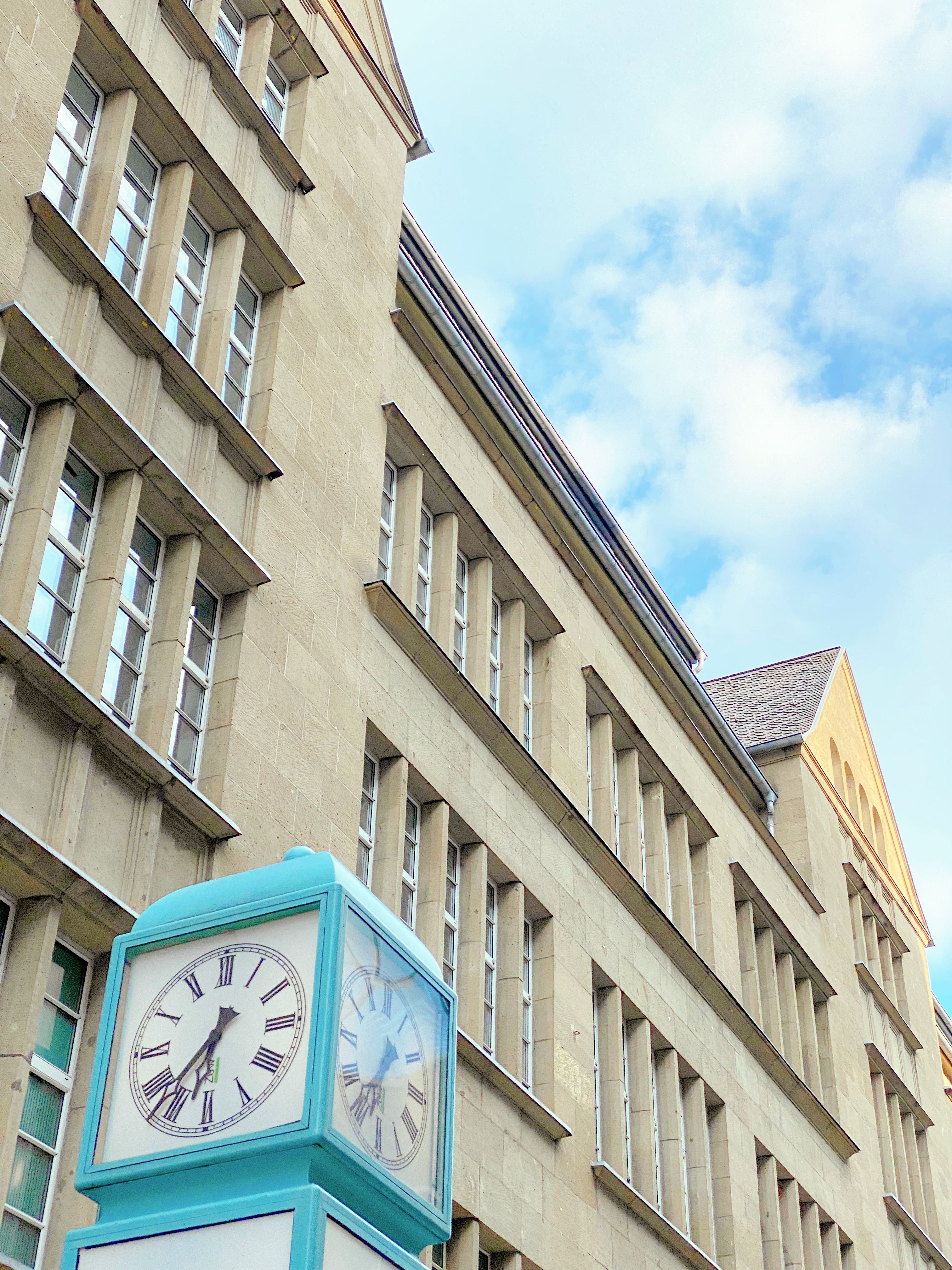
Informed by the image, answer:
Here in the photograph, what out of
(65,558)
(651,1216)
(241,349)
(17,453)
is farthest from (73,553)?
(651,1216)

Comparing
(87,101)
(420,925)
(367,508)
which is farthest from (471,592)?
(87,101)

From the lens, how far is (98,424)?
40.9ft

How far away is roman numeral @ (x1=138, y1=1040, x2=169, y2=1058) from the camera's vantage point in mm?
5047

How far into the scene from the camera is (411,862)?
1673cm

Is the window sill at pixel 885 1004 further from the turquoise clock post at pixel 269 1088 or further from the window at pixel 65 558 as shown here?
the turquoise clock post at pixel 269 1088

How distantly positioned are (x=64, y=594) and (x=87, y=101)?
4742 millimetres

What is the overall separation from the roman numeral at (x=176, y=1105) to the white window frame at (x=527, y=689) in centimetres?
1476

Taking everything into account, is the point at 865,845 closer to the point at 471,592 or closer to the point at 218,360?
the point at 471,592

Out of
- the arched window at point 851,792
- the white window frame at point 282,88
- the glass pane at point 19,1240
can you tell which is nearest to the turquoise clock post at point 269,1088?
the glass pane at point 19,1240

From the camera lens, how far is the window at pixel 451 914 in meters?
16.7

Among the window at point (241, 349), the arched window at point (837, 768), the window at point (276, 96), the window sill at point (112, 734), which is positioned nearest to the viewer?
the window sill at point (112, 734)

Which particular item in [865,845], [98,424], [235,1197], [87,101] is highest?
[865,845]

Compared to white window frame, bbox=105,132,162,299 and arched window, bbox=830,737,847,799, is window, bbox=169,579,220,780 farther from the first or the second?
arched window, bbox=830,737,847,799

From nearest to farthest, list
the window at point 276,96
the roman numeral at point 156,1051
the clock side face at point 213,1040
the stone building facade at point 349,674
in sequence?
the clock side face at point 213,1040 < the roman numeral at point 156,1051 < the stone building facade at point 349,674 < the window at point 276,96
